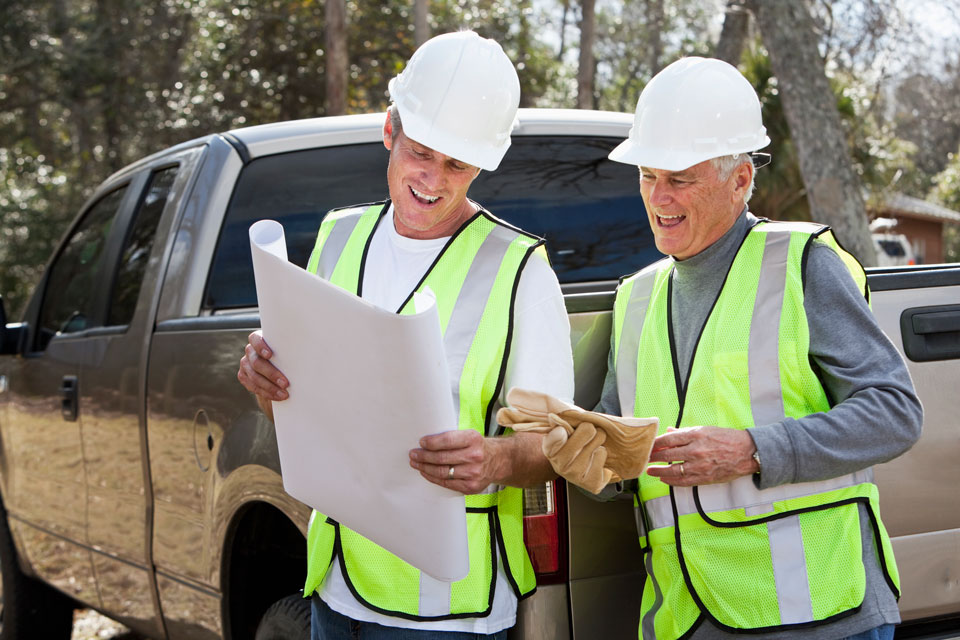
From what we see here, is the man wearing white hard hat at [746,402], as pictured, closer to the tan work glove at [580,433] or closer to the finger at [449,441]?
the tan work glove at [580,433]

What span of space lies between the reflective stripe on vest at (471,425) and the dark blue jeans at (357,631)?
0.04 metres

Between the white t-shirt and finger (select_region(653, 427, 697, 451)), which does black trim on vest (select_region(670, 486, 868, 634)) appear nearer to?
finger (select_region(653, 427, 697, 451))

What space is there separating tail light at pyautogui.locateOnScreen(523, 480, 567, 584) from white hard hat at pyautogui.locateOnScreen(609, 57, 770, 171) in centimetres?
68

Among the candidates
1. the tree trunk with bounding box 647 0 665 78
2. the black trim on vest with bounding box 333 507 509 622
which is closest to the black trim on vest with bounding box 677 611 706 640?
the black trim on vest with bounding box 333 507 509 622

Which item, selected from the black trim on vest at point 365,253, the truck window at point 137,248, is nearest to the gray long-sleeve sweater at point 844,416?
the black trim on vest at point 365,253

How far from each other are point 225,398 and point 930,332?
1.80m

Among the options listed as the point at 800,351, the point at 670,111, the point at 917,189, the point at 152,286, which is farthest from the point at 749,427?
the point at 917,189

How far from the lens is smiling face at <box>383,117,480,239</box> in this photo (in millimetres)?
2127

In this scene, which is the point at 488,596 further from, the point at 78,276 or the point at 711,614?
the point at 78,276

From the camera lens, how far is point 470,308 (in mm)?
2039

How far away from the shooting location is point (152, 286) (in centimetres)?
376

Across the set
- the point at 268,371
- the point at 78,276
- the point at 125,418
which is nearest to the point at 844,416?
the point at 268,371

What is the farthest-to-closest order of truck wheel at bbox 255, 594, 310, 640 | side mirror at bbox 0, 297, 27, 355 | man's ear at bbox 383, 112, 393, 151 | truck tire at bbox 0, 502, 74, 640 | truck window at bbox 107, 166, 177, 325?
truck tire at bbox 0, 502, 74, 640 → side mirror at bbox 0, 297, 27, 355 → truck window at bbox 107, 166, 177, 325 → truck wheel at bbox 255, 594, 310, 640 → man's ear at bbox 383, 112, 393, 151

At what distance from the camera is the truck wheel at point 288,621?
2.66 m
